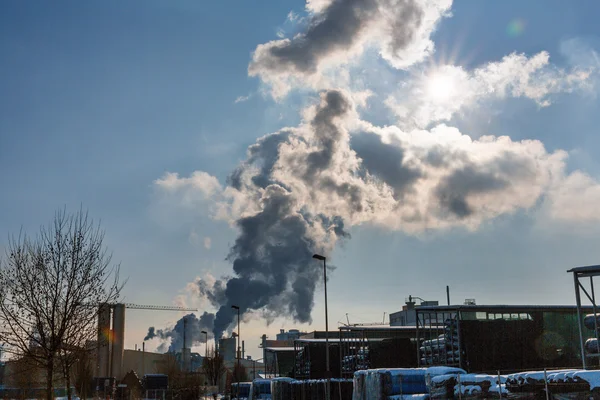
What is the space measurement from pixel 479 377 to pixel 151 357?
435ft

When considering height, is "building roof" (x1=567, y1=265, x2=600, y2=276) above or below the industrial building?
above

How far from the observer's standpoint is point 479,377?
2016 centimetres

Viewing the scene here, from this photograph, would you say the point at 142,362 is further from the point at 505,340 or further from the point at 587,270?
the point at 587,270

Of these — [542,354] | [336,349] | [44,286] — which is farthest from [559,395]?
[336,349]

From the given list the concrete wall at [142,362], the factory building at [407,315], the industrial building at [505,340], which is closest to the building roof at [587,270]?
the industrial building at [505,340]

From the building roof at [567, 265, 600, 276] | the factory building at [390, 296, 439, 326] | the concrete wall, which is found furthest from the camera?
the concrete wall

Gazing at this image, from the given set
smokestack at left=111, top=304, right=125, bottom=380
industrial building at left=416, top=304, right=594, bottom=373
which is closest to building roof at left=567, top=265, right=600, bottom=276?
industrial building at left=416, top=304, right=594, bottom=373

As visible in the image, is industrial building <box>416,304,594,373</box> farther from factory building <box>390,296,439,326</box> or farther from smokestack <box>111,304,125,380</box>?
smokestack <box>111,304,125,380</box>

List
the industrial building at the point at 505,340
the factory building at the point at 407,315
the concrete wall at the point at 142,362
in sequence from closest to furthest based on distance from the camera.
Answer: the industrial building at the point at 505,340, the factory building at the point at 407,315, the concrete wall at the point at 142,362

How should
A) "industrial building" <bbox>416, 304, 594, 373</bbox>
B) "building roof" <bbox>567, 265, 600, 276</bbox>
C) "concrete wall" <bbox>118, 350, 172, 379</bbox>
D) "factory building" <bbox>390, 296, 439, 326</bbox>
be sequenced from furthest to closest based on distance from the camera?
"concrete wall" <bbox>118, 350, 172, 379</bbox>, "factory building" <bbox>390, 296, 439, 326</bbox>, "industrial building" <bbox>416, 304, 594, 373</bbox>, "building roof" <bbox>567, 265, 600, 276</bbox>

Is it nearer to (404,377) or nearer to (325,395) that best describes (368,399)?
(404,377)

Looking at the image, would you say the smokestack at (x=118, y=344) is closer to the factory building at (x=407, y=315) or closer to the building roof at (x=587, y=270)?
the factory building at (x=407, y=315)

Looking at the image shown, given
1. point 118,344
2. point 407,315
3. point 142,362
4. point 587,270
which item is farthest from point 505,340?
point 142,362

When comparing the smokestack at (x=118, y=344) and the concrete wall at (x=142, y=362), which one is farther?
the concrete wall at (x=142, y=362)
